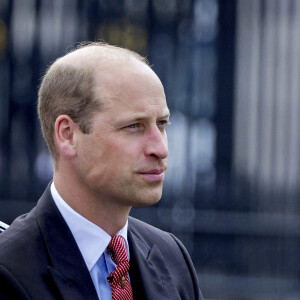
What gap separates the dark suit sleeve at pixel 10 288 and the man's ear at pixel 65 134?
1.35ft

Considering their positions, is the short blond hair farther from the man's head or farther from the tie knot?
the tie knot

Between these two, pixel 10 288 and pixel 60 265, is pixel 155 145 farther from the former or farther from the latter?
pixel 10 288

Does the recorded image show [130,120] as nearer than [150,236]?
Yes

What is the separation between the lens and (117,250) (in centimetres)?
249

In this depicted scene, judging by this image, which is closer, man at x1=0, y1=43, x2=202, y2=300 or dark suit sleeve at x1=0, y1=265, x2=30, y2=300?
dark suit sleeve at x1=0, y1=265, x2=30, y2=300

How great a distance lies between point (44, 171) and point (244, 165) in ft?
6.04

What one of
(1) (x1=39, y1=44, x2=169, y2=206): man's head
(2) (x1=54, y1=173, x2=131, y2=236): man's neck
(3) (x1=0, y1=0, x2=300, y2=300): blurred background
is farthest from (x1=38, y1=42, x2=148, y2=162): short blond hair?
(3) (x1=0, y1=0, x2=300, y2=300): blurred background

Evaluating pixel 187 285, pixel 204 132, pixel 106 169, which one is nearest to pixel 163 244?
pixel 187 285

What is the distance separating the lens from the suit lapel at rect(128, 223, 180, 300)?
8.30 ft

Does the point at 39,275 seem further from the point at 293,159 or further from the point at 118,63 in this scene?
the point at 293,159

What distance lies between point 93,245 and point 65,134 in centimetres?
33

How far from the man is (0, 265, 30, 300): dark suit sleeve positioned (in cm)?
10

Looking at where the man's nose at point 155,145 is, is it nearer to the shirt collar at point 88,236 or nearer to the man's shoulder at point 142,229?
the shirt collar at point 88,236

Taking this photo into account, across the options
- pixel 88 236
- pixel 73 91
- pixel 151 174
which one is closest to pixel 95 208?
pixel 88 236
